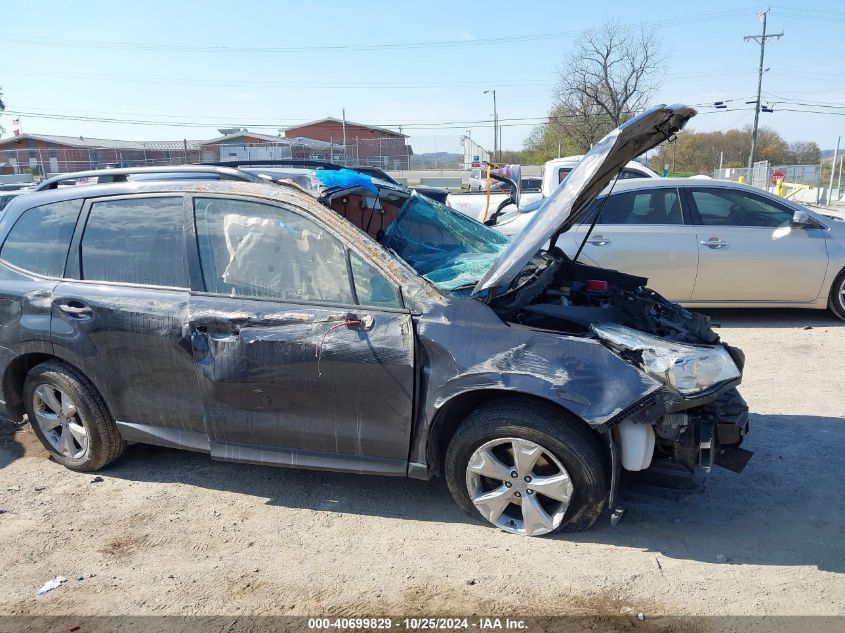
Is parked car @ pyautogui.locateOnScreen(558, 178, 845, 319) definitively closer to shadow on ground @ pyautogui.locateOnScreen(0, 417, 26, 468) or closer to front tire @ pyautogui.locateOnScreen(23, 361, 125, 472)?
front tire @ pyautogui.locateOnScreen(23, 361, 125, 472)

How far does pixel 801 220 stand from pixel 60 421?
7378 mm

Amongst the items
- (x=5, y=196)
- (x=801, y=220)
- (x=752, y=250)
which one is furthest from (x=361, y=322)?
(x=5, y=196)

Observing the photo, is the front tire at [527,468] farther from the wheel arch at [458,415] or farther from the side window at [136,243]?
the side window at [136,243]

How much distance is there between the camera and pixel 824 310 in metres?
8.08

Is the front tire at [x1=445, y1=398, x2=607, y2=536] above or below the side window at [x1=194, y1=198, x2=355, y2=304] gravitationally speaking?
below

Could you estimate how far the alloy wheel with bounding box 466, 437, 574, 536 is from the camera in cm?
328

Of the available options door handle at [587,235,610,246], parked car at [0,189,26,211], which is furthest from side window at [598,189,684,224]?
parked car at [0,189,26,211]

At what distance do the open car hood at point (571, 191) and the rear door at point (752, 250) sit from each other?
3921 mm

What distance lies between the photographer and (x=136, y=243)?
3996mm

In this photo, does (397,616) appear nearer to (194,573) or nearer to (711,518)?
(194,573)

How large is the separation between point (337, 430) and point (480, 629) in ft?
4.04

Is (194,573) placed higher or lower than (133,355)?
lower

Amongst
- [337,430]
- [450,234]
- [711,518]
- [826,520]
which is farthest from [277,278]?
[826,520]

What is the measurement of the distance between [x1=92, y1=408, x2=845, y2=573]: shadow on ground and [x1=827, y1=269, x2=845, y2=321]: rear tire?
3160 mm
